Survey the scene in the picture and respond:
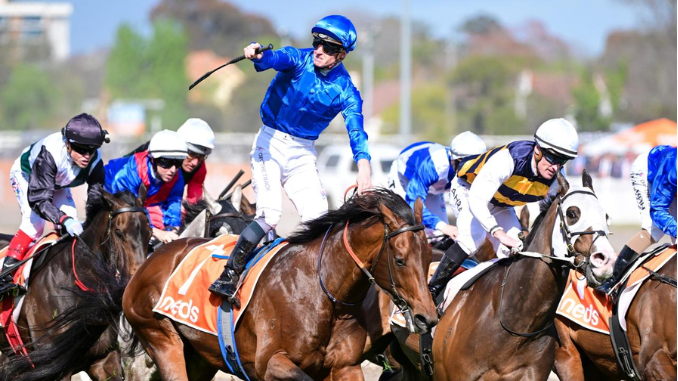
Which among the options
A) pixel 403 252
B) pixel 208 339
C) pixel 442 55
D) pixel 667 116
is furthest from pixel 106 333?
pixel 442 55

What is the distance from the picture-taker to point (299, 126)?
5770mm

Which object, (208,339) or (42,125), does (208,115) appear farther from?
(208,339)

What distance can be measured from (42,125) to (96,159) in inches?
1995

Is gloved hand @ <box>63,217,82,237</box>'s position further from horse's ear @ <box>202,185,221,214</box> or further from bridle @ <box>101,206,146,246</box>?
horse's ear @ <box>202,185,221,214</box>

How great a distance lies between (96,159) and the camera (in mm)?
6945

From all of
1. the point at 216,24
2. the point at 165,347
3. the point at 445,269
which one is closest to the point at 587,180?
the point at 445,269

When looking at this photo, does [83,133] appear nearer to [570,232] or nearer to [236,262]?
[236,262]

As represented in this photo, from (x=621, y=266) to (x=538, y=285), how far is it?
1.37 meters

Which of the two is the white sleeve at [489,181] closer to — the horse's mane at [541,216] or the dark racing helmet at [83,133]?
the horse's mane at [541,216]

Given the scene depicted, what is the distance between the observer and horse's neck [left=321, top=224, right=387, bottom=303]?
199 inches

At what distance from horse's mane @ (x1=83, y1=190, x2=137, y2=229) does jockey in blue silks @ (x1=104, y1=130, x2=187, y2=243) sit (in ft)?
1.26

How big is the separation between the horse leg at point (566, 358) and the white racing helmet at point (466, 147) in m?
1.59

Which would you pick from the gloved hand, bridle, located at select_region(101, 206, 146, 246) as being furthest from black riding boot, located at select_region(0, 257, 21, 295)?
bridle, located at select_region(101, 206, 146, 246)

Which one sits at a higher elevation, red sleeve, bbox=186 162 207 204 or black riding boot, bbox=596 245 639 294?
red sleeve, bbox=186 162 207 204
